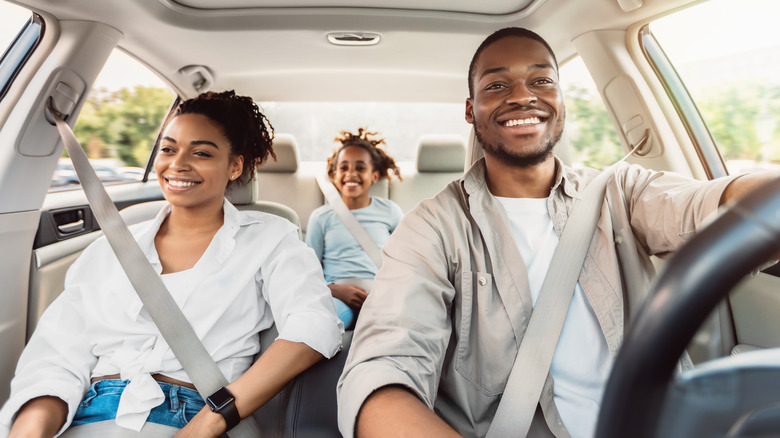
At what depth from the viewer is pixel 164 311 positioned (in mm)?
1236

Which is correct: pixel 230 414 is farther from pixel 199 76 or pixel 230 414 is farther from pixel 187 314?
pixel 199 76

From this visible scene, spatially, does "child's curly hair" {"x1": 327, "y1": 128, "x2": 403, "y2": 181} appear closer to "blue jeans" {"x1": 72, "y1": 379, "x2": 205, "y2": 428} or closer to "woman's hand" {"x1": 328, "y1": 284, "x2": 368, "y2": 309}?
"woman's hand" {"x1": 328, "y1": 284, "x2": 368, "y2": 309}

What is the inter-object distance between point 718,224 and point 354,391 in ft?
2.33

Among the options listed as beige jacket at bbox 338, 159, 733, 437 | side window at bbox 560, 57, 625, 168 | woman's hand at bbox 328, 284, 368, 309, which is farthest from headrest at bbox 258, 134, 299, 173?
beige jacket at bbox 338, 159, 733, 437

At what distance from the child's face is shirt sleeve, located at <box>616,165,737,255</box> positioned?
1.65 metres

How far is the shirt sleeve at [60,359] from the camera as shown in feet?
3.54

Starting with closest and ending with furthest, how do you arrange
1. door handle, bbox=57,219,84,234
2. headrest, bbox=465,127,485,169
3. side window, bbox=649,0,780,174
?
side window, bbox=649,0,780,174
headrest, bbox=465,127,485,169
door handle, bbox=57,219,84,234

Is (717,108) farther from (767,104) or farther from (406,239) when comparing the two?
(406,239)

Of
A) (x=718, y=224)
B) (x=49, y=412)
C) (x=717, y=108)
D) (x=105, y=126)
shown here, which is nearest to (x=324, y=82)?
(x=105, y=126)

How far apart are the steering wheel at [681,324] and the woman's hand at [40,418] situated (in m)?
1.17

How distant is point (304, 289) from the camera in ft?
4.20

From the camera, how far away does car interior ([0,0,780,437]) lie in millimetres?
1401

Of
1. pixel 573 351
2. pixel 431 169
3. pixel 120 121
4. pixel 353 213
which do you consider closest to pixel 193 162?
pixel 120 121

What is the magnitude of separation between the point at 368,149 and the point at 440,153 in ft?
1.94
